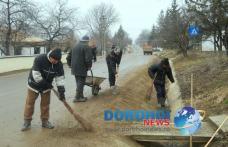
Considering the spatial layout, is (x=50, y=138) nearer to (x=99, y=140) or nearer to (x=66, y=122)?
(x=99, y=140)

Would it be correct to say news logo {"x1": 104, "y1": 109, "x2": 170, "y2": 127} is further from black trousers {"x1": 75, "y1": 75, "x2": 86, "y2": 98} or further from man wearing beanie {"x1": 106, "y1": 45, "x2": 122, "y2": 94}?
man wearing beanie {"x1": 106, "y1": 45, "x2": 122, "y2": 94}

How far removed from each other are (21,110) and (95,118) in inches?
95.2

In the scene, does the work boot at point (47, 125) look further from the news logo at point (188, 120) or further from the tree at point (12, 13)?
the tree at point (12, 13)

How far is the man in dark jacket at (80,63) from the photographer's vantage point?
14055 millimetres

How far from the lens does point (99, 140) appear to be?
9281 millimetres

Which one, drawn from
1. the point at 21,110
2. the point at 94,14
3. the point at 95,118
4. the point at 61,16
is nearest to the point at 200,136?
the point at 95,118

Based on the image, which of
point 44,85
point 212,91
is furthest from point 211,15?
point 44,85

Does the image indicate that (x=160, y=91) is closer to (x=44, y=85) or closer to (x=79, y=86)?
(x=79, y=86)

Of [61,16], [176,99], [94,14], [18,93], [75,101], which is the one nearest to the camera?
[75,101]

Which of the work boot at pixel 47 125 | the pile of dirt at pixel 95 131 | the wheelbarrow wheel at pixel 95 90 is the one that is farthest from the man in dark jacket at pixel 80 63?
the work boot at pixel 47 125

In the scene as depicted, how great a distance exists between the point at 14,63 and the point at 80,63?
68.6 ft

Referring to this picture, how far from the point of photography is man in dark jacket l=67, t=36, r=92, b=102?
1405cm

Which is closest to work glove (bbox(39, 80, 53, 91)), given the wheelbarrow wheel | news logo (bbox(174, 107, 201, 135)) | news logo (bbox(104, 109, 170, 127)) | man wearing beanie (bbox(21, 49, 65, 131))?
man wearing beanie (bbox(21, 49, 65, 131))

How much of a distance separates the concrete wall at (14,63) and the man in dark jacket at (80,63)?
1772cm
